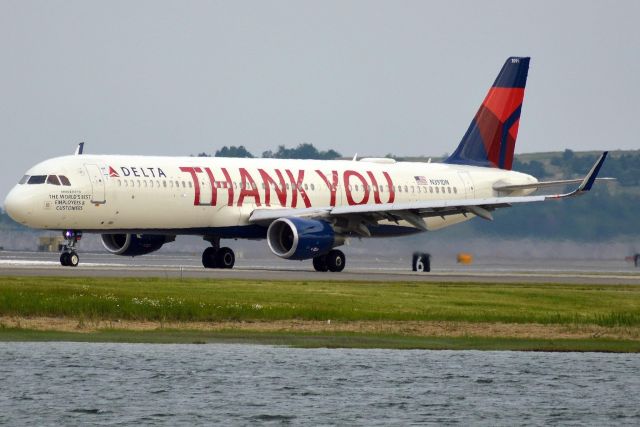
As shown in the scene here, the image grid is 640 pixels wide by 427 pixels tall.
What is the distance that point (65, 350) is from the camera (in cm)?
3319

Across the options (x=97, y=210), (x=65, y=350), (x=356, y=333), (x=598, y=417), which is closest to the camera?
(x=598, y=417)

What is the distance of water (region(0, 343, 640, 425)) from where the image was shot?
2567 cm

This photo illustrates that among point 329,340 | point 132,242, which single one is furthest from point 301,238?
point 329,340

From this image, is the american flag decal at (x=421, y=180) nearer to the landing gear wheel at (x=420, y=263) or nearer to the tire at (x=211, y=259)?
the landing gear wheel at (x=420, y=263)

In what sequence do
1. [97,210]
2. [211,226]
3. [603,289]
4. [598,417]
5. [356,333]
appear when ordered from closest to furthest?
1. [598,417]
2. [356,333]
3. [603,289]
4. [97,210]
5. [211,226]

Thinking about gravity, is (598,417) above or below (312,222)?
below

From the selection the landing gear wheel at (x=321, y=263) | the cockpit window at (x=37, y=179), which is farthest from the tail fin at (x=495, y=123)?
the cockpit window at (x=37, y=179)

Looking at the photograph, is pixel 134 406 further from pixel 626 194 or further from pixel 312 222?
pixel 626 194

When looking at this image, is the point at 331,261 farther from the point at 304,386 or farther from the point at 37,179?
the point at 304,386

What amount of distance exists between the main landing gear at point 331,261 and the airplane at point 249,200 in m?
0.05

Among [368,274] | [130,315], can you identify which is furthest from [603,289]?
[130,315]

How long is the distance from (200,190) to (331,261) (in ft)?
19.8

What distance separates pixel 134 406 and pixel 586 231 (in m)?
51.8

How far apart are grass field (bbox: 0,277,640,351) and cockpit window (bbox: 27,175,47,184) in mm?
9914
